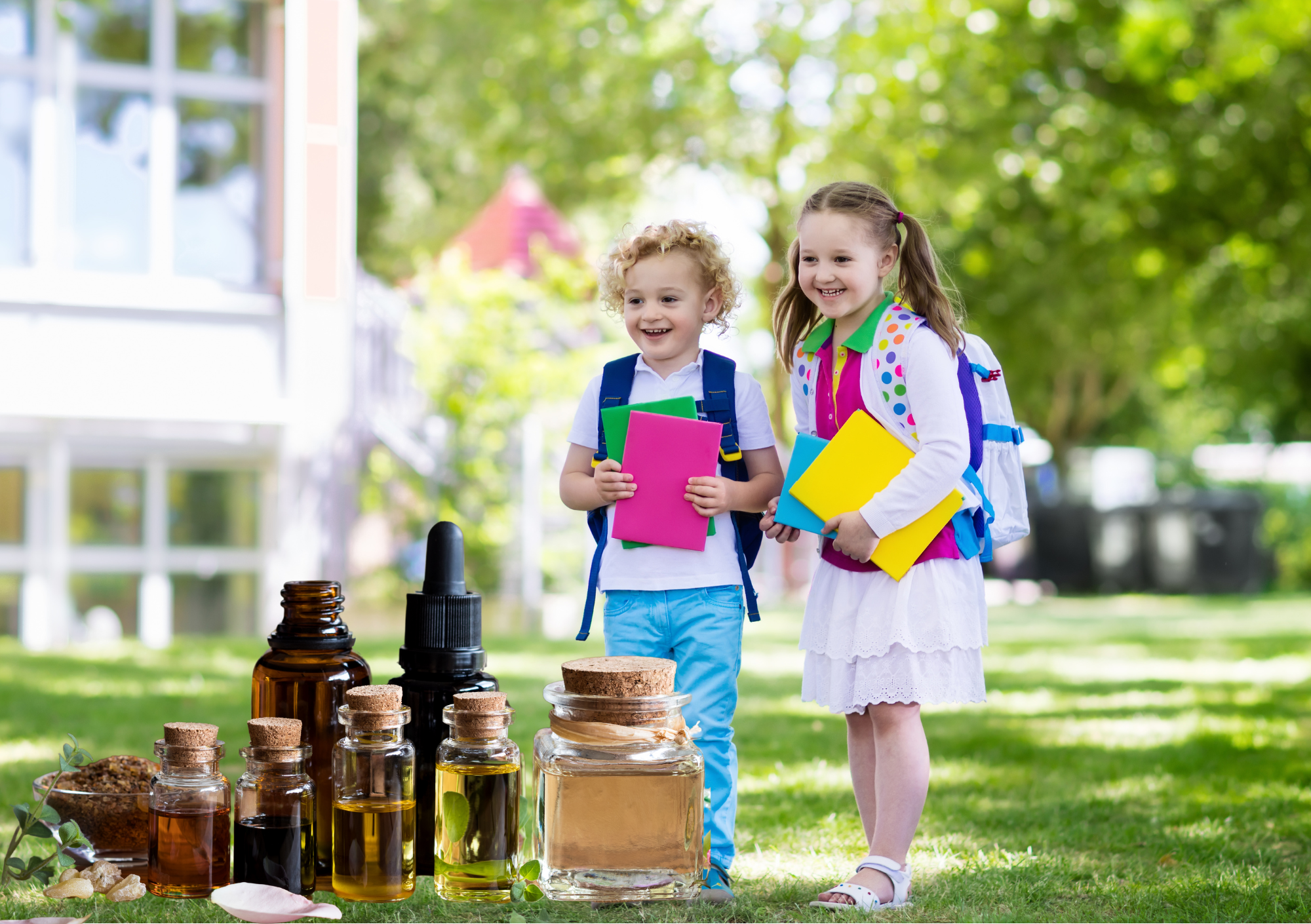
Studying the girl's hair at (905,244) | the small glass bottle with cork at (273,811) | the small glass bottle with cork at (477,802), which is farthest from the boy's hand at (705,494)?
the small glass bottle with cork at (273,811)

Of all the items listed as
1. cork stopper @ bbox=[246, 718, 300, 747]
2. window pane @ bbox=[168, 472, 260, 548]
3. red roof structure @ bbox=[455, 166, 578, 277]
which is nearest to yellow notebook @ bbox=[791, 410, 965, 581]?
cork stopper @ bbox=[246, 718, 300, 747]

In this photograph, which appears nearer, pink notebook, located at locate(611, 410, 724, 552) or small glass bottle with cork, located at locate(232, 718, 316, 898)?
small glass bottle with cork, located at locate(232, 718, 316, 898)

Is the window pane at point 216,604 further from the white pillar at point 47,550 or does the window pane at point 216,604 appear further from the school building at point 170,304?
the white pillar at point 47,550

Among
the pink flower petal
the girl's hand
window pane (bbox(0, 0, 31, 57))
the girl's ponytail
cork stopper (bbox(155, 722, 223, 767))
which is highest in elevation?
window pane (bbox(0, 0, 31, 57))

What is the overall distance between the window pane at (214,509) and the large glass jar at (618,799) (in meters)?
8.88

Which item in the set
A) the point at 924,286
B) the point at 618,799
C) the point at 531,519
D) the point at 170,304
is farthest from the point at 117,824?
the point at 531,519

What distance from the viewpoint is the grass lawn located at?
284 cm

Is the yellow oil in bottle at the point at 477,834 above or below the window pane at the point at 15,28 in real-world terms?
below

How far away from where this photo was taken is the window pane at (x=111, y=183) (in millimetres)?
10055

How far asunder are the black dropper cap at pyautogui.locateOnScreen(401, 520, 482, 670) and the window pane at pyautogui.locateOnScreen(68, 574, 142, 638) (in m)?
8.86

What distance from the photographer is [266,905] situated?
2.47 metres

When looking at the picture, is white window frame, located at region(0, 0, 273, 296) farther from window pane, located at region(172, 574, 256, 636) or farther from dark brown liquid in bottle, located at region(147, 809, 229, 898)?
dark brown liquid in bottle, located at region(147, 809, 229, 898)

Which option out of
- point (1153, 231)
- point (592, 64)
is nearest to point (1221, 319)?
point (1153, 231)

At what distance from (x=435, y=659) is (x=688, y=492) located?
0.68 meters
